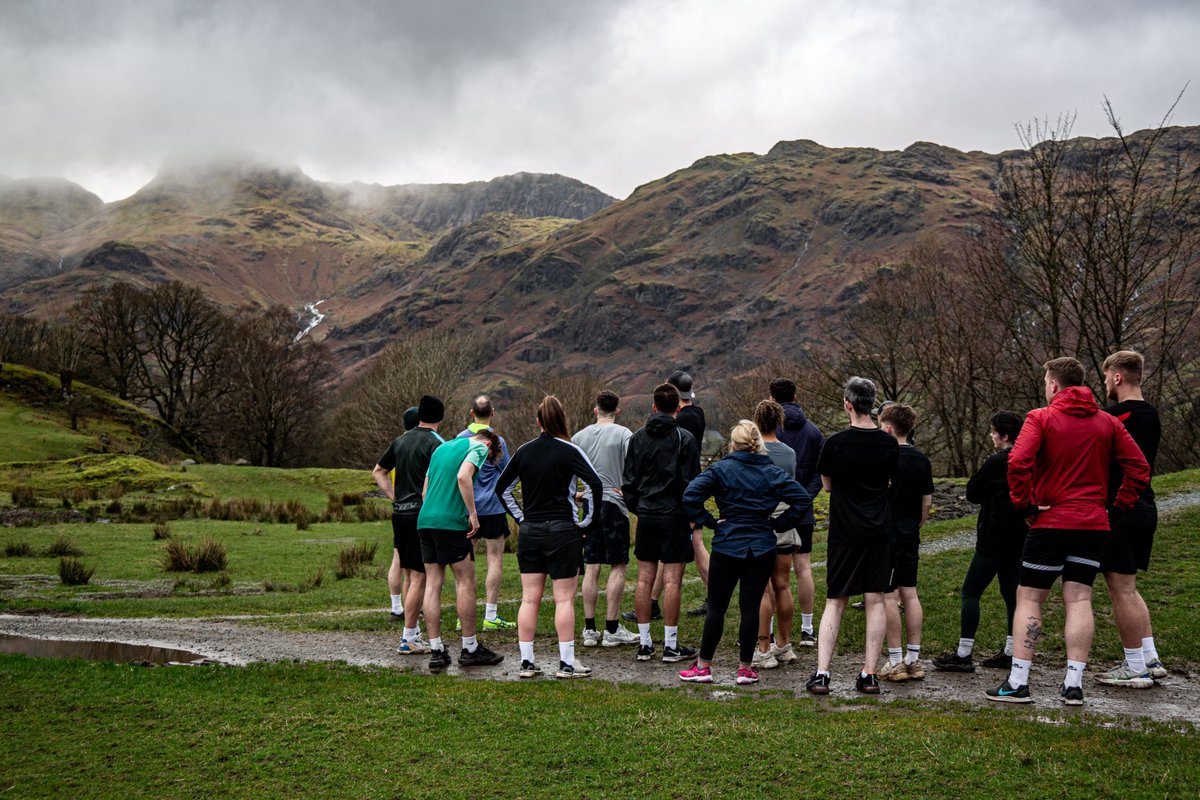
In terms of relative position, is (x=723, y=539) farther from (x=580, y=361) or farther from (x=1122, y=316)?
(x=580, y=361)

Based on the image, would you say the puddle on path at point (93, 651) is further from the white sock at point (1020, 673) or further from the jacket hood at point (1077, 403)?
the jacket hood at point (1077, 403)

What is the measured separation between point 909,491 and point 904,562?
0.73 metres

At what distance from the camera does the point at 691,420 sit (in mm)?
10086

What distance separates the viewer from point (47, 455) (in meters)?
35.3

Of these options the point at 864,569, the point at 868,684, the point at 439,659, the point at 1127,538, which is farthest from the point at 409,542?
the point at 1127,538

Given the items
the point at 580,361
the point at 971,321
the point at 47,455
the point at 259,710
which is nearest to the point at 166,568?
the point at 259,710

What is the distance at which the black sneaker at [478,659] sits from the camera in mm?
8805

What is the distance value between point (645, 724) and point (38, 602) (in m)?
11.7

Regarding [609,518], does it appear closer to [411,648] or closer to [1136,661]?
[411,648]

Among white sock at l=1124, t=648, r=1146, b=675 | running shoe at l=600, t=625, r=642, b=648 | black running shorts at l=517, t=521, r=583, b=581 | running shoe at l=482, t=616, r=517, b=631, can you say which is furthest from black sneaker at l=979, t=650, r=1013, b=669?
running shoe at l=482, t=616, r=517, b=631

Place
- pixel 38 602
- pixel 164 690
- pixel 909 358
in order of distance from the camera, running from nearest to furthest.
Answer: pixel 164 690, pixel 38 602, pixel 909 358

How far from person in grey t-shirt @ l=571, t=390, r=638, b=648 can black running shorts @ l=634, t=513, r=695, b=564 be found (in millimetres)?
585

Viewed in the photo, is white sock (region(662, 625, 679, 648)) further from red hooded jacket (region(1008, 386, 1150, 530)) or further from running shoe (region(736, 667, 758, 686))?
red hooded jacket (region(1008, 386, 1150, 530))

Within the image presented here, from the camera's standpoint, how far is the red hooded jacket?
6613mm
